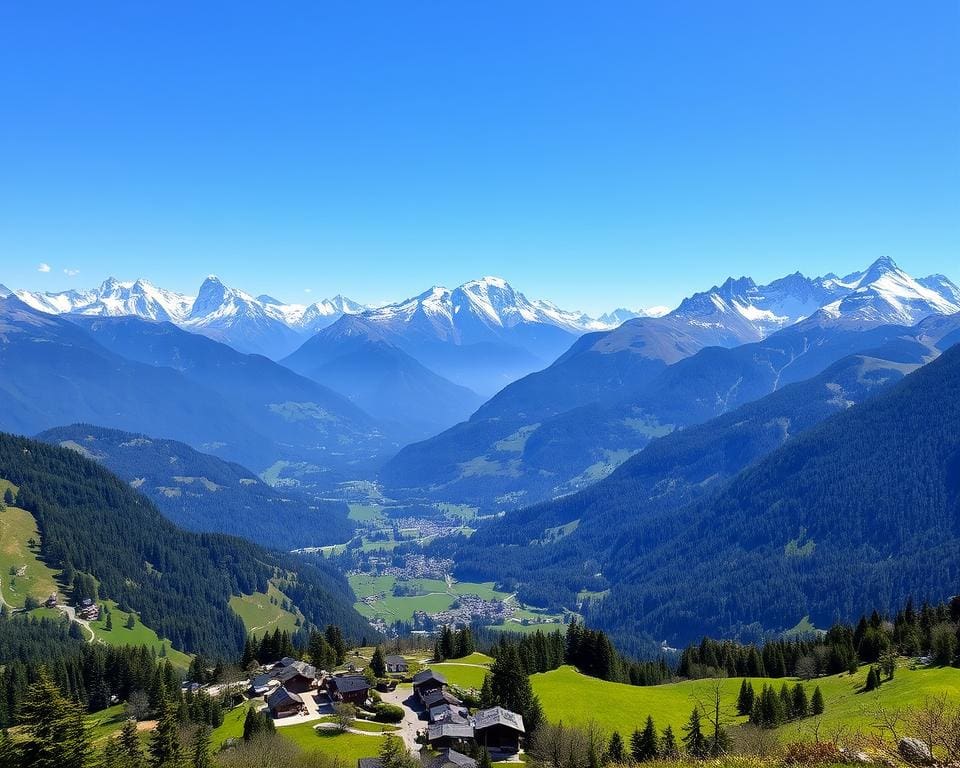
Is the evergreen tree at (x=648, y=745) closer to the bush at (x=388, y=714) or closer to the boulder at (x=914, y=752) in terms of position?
the bush at (x=388, y=714)

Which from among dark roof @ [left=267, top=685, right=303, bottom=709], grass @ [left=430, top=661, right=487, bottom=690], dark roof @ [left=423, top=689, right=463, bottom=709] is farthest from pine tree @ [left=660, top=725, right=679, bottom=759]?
dark roof @ [left=267, top=685, right=303, bottom=709]

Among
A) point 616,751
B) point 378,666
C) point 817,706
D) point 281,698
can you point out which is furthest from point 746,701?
point 281,698

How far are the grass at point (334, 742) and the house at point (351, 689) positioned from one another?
6.79 metres

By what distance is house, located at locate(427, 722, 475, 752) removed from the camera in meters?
66.8

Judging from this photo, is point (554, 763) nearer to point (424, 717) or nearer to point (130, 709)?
point (424, 717)

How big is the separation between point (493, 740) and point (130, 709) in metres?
54.4

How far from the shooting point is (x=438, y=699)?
257 feet

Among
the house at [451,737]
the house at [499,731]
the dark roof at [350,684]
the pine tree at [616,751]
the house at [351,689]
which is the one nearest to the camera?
the pine tree at [616,751]

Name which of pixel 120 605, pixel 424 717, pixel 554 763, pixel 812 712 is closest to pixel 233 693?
pixel 424 717

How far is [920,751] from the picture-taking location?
1203 inches

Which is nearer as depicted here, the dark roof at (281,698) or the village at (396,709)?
the village at (396,709)

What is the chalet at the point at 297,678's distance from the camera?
8962 centimetres

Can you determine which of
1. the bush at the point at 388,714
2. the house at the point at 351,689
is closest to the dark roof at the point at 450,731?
the bush at the point at 388,714

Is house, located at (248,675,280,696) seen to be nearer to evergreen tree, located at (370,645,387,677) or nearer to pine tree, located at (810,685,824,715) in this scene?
evergreen tree, located at (370,645,387,677)
